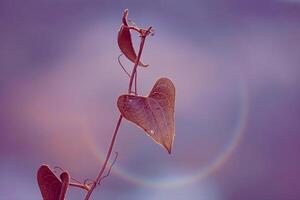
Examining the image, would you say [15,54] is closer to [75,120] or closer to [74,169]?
[75,120]

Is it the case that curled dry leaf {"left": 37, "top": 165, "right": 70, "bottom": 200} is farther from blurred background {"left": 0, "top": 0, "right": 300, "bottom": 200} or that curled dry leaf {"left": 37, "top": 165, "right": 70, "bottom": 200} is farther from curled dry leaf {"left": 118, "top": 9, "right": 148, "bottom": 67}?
blurred background {"left": 0, "top": 0, "right": 300, "bottom": 200}

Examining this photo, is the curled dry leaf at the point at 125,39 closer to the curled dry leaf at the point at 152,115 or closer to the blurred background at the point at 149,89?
the curled dry leaf at the point at 152,115

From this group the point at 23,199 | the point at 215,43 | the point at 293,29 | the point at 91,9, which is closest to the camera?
the point at 23,199

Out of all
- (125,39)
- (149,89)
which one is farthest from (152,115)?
(149,89)

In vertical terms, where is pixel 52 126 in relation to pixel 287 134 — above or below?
below

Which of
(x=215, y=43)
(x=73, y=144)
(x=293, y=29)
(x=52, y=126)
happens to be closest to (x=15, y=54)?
(x=52, y=126)

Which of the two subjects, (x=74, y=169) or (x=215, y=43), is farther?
(x=215, y=43)

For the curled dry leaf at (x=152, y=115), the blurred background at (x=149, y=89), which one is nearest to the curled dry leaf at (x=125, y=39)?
the curled dry leaf at (x=152, y=115)

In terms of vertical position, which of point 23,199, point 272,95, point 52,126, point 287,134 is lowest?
point 23,199
